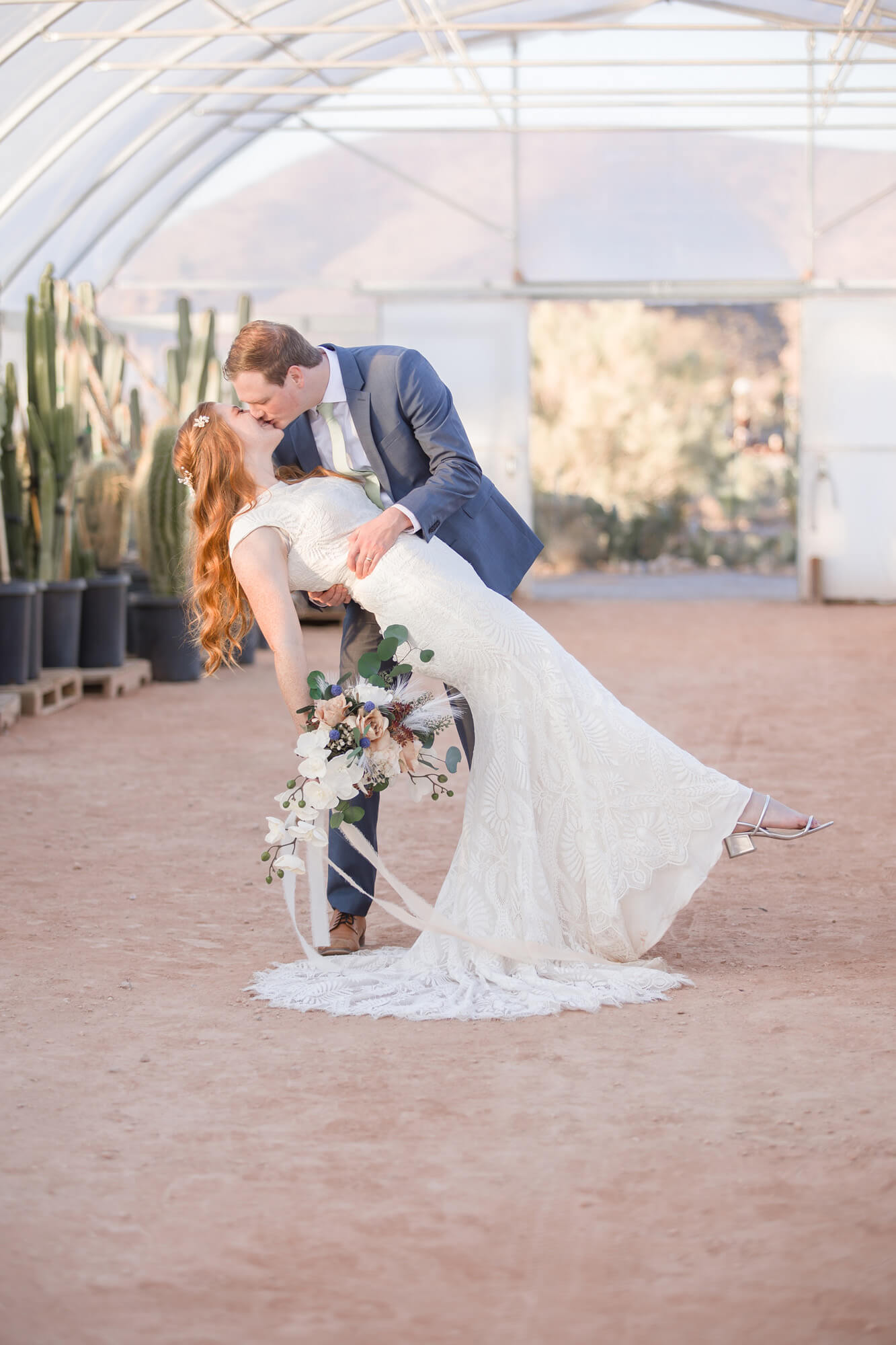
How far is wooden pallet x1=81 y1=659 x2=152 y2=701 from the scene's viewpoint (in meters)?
7.49

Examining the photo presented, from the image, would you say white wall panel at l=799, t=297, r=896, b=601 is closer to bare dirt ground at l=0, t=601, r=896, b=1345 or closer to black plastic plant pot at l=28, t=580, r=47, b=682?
black plastic plant pot at l=28, t=580, r=47, b=682

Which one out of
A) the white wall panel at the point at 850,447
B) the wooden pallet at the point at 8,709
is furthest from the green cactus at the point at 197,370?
the white wall panel at the point at 850,447

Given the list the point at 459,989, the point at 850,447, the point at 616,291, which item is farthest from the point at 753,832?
the point at 616,291

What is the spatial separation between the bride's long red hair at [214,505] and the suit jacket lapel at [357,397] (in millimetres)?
93

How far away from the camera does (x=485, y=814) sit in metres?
2.99

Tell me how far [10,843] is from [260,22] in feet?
25.4

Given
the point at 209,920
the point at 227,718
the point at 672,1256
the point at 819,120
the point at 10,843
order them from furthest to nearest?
1. the point at 819,120
2. the point at 227,718
3. the point at 10,843
4. the point at 209,920
5. the point at 672,1256

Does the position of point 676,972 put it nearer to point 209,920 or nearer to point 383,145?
point 209,920

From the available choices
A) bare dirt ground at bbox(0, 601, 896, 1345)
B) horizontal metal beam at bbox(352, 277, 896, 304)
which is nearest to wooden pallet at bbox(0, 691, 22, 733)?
bare dirt ground at bbox(0, 601, 896, 1345)

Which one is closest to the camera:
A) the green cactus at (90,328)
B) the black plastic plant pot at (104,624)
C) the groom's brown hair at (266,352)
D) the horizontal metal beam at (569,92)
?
the groom's brown hair at (266,352)

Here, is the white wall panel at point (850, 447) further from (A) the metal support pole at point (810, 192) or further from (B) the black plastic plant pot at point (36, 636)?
(B) the black plastic plant pot at point (36, 636)

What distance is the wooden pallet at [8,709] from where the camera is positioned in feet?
20.5

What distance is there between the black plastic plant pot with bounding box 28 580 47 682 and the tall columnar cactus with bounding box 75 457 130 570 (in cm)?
104

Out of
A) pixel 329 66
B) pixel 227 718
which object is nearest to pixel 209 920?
pixel 227 718
